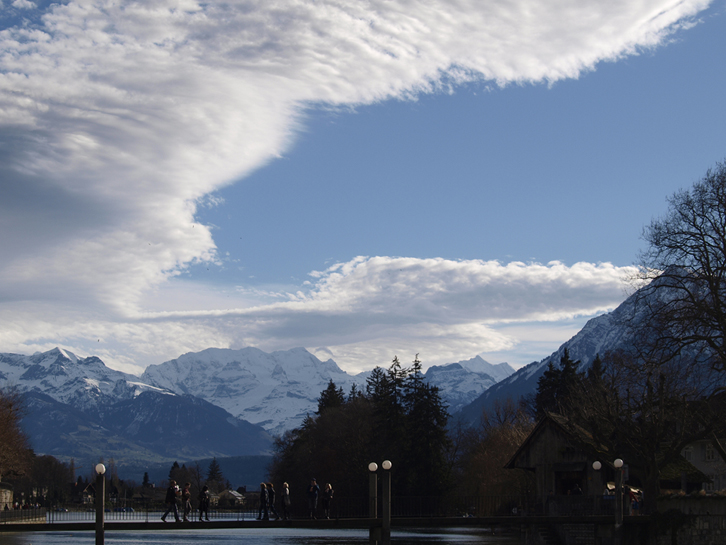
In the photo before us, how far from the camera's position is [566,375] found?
9394 centimetres

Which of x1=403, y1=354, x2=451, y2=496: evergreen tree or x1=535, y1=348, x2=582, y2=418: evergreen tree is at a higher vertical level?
x1=535, y1=348, x2=582, y2=418: evergreen tree

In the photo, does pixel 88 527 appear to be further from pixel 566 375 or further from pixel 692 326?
pixel 566 375

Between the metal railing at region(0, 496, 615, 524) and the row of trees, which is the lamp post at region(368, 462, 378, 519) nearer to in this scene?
the metal railing at region(0, 496, 615, 524)

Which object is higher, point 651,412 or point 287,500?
point 651,412

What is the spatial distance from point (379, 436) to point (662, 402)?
45083mm

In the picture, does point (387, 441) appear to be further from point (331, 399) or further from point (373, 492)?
point (373, 492)

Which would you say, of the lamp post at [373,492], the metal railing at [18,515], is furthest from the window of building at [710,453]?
the metal railing at [18,515]

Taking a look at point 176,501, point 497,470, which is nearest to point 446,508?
point 497,470

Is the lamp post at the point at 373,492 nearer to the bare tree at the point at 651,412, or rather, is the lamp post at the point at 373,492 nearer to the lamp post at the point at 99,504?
the lamp post at the point at 99,504

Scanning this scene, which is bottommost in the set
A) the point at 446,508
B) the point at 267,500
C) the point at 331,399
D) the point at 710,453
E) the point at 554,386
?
the point at 446,508

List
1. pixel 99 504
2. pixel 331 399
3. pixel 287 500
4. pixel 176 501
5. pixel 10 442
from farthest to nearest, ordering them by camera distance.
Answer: pixel 331 399 < pixel 10 442 < pixel 176 501 < pixel 287 500 < pixel 99 504

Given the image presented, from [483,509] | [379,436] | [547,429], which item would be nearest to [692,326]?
[547,429]

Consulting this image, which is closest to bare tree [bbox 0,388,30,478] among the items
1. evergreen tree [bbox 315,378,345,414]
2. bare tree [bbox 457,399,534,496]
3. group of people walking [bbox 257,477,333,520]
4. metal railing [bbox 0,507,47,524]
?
metal railing [bbox 0,507,47,524]

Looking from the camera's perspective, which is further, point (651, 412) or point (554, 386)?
point (554, 386)
